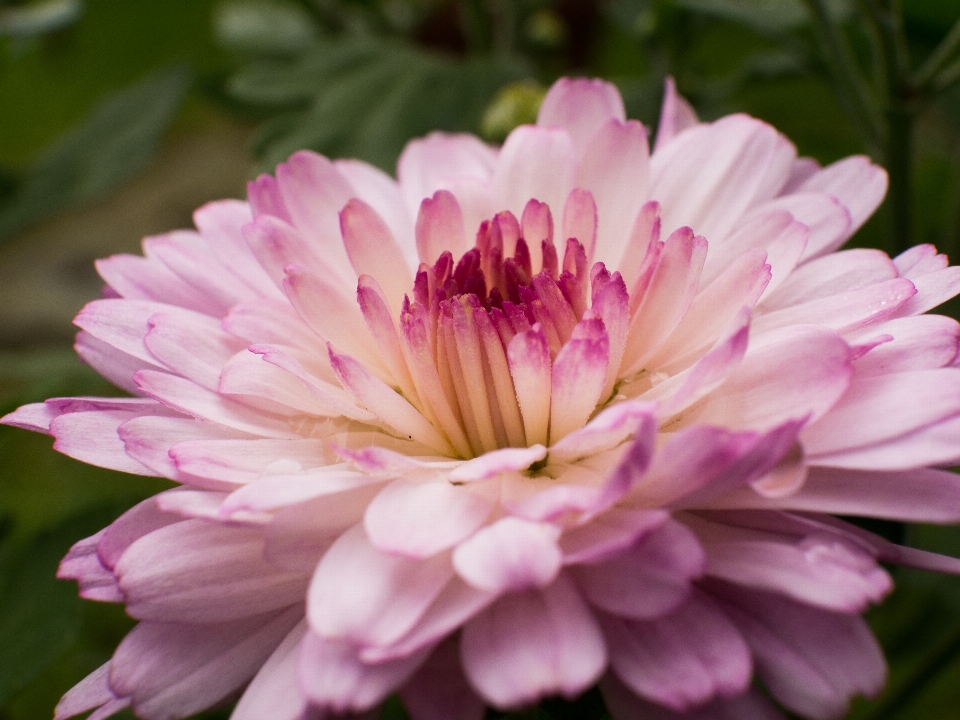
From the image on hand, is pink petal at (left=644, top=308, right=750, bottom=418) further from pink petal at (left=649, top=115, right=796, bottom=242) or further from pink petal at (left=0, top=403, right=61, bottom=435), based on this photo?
pink petal at (left=0, top=403, right=61, bottom=435)

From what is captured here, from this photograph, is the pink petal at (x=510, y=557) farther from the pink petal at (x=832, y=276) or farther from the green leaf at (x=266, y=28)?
the green leaf at (x=266, y=28)

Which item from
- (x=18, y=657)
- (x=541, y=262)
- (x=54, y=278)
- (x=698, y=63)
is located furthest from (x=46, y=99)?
(x=541, y=262)

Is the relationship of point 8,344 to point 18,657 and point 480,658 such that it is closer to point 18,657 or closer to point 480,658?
point 18,657

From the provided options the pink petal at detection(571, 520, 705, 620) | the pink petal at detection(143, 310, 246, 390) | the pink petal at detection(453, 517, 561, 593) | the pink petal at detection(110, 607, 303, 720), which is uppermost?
the pink petal at detection(143, 310, 246, 390)

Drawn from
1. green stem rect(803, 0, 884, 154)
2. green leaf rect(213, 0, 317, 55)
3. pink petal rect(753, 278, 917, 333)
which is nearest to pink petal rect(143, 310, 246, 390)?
pink petal rect(753, 278, 917, 333)

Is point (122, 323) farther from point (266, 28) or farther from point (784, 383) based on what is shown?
point (266, 28)
